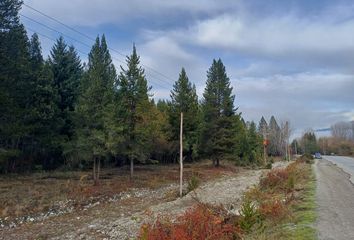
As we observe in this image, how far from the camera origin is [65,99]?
46375 mm

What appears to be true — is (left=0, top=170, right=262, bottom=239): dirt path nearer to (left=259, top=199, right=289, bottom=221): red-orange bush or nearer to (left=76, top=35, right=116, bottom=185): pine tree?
(left=259, top=199, right=289, bottom=221): red-orange bush

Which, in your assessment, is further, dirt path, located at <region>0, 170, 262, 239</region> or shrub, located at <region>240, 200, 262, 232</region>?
dirt path, located at <region>0, 170, 262, 239</region>

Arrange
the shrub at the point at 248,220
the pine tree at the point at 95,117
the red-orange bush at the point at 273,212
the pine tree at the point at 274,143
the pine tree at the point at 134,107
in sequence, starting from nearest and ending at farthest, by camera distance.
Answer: the shrub at the point at 248,220 → the red-orange bush at the point at 273,212 → the pine tree at the point at 95,117 → the pine tree at the point at 134,107 → the pine tree at the point at 274,143

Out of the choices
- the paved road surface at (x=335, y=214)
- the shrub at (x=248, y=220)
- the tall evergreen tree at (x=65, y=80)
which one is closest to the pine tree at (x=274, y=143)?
the tall evergreen tree at (x=65, y=80)

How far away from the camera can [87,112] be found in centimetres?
3316

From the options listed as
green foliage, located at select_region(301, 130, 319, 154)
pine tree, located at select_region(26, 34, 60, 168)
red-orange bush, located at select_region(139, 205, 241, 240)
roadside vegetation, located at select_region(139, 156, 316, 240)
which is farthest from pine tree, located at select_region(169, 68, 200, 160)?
green foliage, located at select_region(301, 130, 319, 154)

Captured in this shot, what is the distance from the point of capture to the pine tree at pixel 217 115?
2127 inches

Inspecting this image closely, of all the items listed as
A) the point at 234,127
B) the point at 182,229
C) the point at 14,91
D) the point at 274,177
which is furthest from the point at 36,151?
the point at 182,229

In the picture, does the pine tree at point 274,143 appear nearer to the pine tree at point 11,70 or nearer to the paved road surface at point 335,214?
the pine tree at point 11,70

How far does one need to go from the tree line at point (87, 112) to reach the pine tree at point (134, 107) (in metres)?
0.10

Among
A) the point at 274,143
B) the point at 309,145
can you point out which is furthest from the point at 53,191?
the point at 309,145

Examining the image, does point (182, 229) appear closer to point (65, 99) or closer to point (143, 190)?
point (143, 190)

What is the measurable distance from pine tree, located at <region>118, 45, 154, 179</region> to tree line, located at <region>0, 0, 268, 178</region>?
10cm

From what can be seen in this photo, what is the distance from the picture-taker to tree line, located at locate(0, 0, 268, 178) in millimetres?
33719
